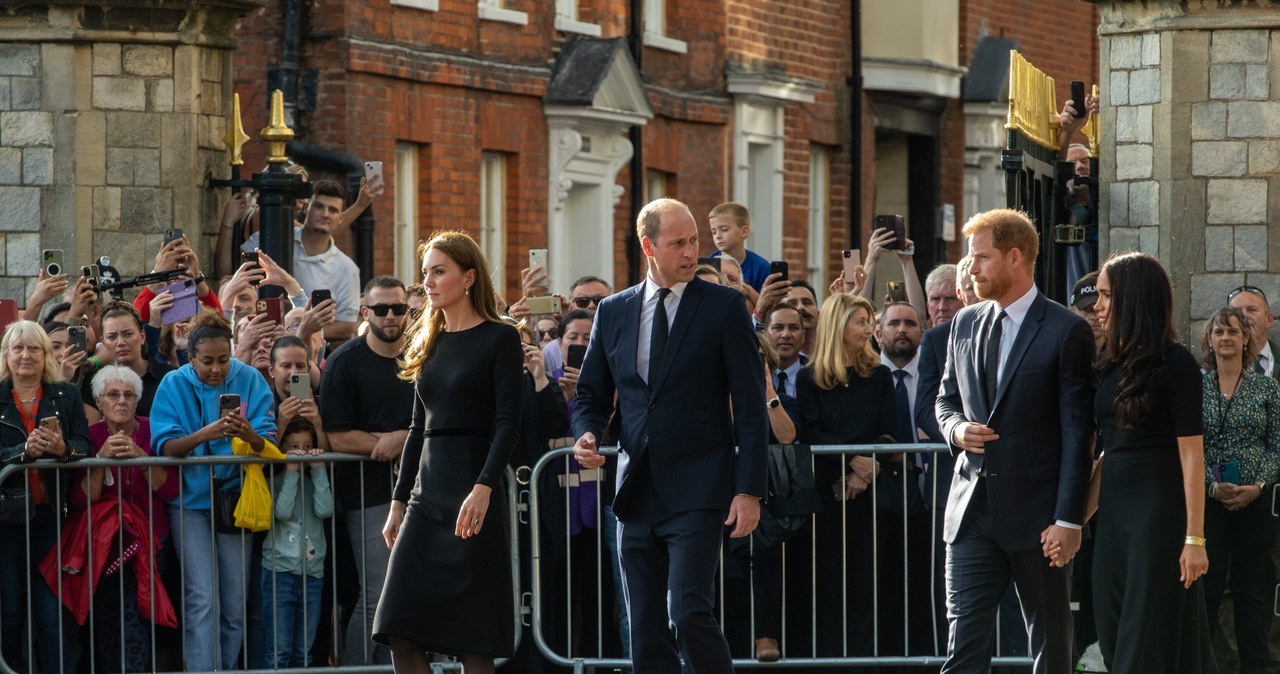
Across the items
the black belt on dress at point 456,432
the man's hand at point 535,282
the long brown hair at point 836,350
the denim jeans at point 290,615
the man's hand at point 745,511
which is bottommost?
the denim jeans at point 290,615

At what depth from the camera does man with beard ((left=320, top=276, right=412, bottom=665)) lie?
34.5ft

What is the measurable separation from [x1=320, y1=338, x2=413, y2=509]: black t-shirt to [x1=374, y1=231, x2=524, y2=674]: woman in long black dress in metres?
1.88

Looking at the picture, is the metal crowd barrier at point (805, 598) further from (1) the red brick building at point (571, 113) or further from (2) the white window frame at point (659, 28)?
(2) the white window frame at point (659, 28)

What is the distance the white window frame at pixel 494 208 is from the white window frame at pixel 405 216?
1130 millimetres

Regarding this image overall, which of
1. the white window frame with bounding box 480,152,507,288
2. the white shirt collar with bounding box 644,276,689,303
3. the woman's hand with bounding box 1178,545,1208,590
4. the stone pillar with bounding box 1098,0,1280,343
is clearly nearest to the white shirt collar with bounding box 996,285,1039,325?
the woman's hand with bounding box 1178,545,1208,590

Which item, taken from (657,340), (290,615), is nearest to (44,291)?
(290,615)

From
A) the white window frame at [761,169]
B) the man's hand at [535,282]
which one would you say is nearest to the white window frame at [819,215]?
the white window frame at [761,169]

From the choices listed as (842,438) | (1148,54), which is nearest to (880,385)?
(842,438)

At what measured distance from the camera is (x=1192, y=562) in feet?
27.6

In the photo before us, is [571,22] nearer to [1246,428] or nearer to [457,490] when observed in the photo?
[1246,428]

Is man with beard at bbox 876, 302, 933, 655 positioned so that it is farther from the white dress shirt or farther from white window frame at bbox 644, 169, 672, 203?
white window frame at bbox 644, 169, 672, 203

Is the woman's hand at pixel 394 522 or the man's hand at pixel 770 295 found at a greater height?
the man's hand at pixel 770 295

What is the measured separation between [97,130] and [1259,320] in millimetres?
6366

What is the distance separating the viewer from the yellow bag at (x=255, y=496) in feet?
34.0
